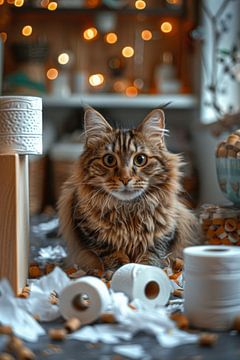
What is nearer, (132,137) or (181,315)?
(181,315)

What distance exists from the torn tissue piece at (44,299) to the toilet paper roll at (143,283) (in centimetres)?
13

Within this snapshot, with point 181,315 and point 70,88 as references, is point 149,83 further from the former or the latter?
point 181,315

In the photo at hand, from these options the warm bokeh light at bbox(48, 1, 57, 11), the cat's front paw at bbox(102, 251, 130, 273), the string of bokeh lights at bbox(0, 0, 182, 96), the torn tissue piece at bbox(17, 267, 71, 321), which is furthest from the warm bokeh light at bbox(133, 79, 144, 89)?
the torn tissue piece at bbox(17, 267, 71, 321)

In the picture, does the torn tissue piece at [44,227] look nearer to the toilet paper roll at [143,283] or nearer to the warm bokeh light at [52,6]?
the toilet paper roll at [143,283]

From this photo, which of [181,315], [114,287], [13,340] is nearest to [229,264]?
[181,315]

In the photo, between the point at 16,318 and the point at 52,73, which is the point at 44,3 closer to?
the point at 52,73

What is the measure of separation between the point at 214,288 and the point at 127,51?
2.79 m

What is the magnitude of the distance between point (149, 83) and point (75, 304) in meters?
2.69

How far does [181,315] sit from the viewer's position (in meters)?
1.17

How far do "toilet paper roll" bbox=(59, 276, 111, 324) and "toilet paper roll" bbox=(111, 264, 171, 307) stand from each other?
0.09 m

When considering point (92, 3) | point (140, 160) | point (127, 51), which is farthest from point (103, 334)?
point (127, 51)

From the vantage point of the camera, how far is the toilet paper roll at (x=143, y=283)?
126 centimetres

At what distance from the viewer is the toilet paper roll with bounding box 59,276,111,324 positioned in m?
1.15

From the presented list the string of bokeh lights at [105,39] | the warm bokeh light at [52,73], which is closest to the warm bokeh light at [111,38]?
the string of bokeh lights at [105,39]
